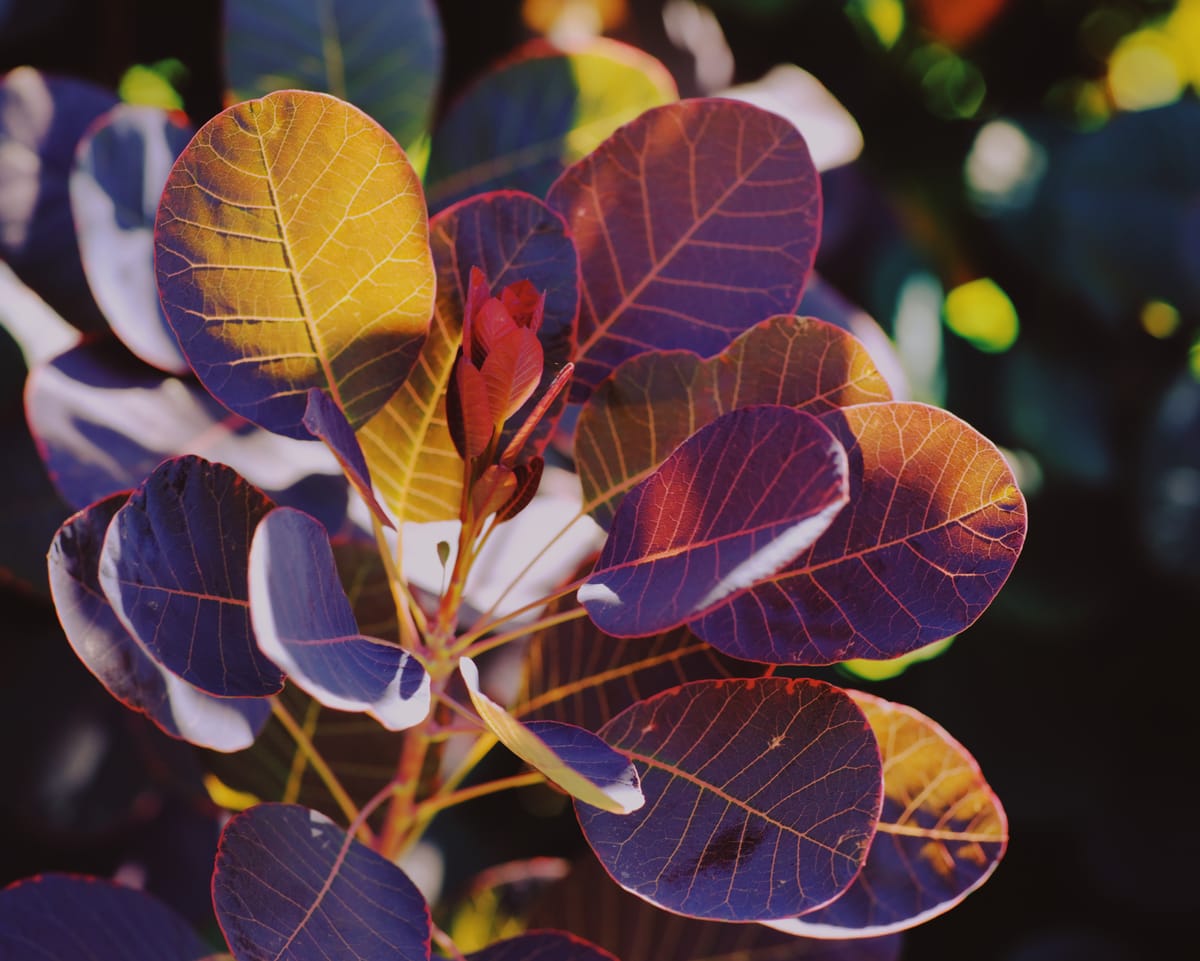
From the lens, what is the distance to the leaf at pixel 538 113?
792 millimetres

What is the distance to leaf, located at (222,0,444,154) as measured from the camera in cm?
77

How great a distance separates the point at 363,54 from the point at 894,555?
1.86 feet

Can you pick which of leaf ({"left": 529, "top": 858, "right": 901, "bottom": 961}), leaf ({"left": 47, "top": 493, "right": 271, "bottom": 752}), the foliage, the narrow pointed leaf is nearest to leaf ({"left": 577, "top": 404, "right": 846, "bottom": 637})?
the foliage

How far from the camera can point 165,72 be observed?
105 centimetres

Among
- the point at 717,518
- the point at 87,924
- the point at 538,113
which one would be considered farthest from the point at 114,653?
the point at 538,113

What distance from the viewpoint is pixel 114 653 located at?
1.62ft

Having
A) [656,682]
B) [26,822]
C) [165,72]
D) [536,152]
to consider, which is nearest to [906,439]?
[656,682]

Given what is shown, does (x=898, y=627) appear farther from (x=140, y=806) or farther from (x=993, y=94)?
(x=993, y=94)

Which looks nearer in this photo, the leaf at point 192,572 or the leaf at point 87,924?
the leaf at point 192,572

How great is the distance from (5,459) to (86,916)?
341 millimetres

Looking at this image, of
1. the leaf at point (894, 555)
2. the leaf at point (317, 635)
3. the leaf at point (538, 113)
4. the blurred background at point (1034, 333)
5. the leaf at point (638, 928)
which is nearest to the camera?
the leaf at point (317, 635)

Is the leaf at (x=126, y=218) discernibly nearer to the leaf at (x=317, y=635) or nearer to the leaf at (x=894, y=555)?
the leaf at (x=317, y=635)

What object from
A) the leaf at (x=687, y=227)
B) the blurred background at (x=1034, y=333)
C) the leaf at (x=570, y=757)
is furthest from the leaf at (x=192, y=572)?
the blurred background at (x=1034, y=333)

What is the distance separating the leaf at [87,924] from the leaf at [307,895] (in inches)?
6.1
